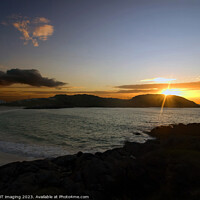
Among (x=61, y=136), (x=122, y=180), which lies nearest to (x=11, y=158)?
(x=122, y=180)

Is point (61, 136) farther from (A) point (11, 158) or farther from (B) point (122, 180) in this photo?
(B) point (122, 180)

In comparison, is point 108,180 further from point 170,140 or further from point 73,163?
point 170,140

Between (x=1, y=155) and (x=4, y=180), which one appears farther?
(x=1, y=155)

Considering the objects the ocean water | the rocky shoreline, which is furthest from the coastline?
the rocky shoreline

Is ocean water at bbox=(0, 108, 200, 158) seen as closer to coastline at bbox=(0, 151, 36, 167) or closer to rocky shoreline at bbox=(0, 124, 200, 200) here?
coastline at bbox=(0, 151, 36, 167)

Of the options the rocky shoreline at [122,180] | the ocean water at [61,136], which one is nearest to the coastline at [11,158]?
the ocean water at [61,136]

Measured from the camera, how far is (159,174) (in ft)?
26.3

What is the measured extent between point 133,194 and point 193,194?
2.80m

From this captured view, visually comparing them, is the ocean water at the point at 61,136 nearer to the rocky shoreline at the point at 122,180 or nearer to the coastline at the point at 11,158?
the coastline at the point at 11,158

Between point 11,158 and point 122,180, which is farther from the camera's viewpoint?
point 11,158

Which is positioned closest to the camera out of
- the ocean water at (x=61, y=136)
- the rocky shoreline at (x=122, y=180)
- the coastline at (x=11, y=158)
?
the rocky shoreline at (x=122, y=180)

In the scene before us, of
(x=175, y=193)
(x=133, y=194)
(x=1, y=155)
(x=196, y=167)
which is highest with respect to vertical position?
(x=196, y=167)

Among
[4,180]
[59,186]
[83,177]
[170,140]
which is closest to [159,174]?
[83,177]

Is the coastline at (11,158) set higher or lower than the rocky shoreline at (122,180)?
lower
